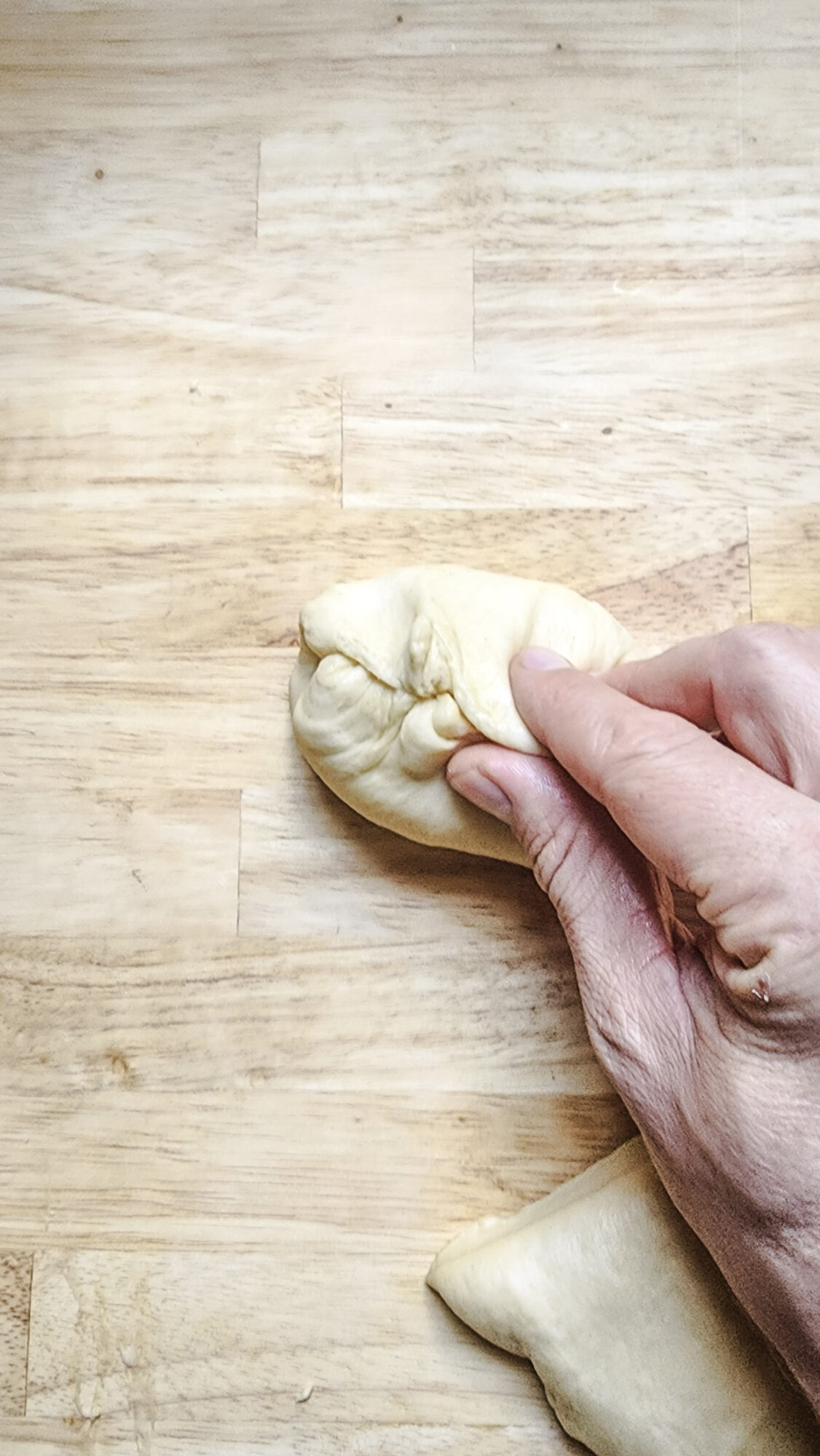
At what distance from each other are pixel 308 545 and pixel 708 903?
642 mm

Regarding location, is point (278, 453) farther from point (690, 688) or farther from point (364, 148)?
point (690, 688)

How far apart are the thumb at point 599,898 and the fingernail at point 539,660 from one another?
0.09 m

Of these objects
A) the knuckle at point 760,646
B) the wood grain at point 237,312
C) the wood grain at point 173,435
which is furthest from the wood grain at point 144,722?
the knuckle at point 760,646

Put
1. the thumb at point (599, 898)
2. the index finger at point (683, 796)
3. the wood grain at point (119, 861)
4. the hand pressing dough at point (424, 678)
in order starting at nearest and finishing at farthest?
the index finger at point (683, 796) → the thumb at point (599, 898) → the hand pressing dough at point (424, 678) → the wood grain at point (119, 861)

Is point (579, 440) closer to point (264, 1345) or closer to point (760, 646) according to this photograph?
point (760, 646)

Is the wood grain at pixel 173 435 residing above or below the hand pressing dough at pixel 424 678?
above

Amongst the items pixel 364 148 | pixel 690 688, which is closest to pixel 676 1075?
pixel 690 688

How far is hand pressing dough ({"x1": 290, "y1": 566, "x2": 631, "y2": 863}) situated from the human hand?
0.04 metres

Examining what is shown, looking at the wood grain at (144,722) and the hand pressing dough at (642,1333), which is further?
the wood grain at (144,722)

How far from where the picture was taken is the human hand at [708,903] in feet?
2.88

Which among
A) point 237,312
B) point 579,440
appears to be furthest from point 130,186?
point 579,440

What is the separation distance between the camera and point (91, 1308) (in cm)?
120

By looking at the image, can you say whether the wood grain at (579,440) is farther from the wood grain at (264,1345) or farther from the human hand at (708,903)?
the wood grain at (264,1345)

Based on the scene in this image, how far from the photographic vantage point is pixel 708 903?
0.90m
